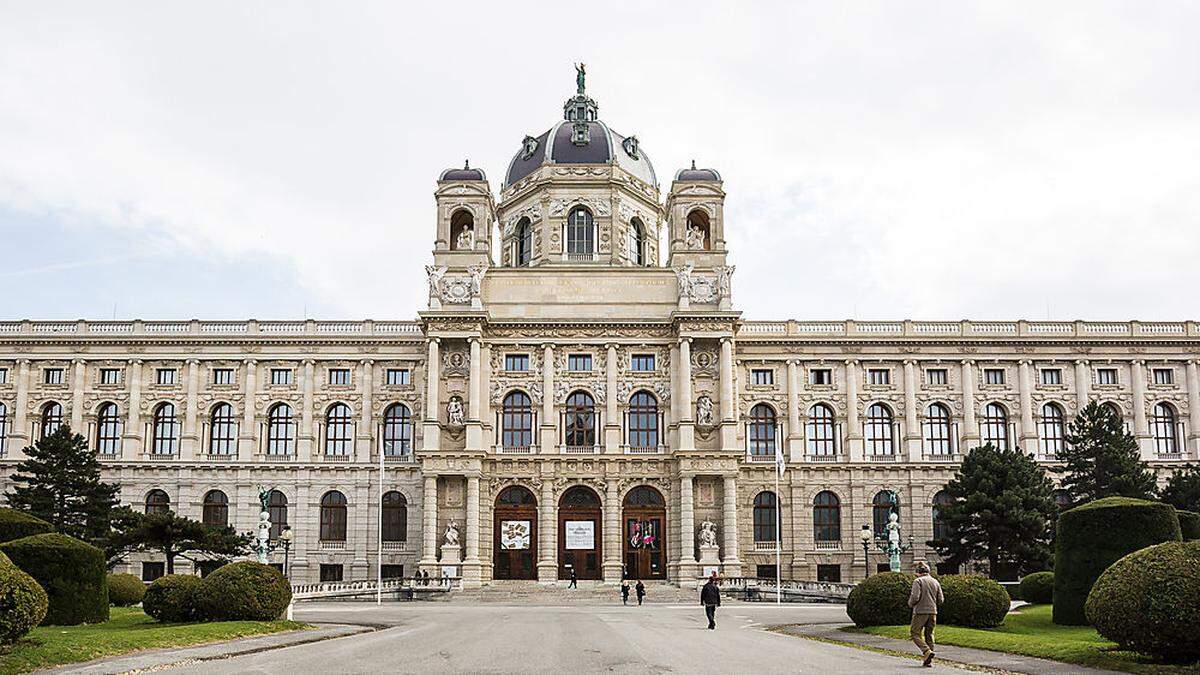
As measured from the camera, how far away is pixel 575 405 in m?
79.9

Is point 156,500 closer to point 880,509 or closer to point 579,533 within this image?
point 579,533

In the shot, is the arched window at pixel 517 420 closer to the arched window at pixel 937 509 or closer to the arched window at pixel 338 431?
the arched window at pixel 338 431

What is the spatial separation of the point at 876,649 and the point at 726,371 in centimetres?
4948

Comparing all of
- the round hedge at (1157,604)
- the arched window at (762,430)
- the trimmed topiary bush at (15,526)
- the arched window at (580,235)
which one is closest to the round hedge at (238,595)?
the trimmed topiary bush at (15,526)

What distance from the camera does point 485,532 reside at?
3019 inches

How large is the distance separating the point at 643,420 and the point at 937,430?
67.2 ft

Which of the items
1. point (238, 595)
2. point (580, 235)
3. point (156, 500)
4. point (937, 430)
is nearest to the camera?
point (238, 595)

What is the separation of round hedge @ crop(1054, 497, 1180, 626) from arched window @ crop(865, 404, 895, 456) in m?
46.4

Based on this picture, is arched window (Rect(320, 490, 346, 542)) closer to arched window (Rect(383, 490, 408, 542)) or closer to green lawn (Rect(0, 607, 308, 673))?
arched window (Rect(383, 490, 408, 542))

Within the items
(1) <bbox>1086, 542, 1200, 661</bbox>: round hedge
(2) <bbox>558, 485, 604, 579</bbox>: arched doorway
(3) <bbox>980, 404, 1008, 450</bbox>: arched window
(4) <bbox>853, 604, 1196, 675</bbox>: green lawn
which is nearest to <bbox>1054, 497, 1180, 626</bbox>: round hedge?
(4) <bbox>853, 604, 1196, 675</bbox>: green lawn

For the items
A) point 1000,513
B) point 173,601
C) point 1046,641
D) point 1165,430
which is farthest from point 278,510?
point 1046,641

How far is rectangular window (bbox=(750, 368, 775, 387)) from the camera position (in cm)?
8262

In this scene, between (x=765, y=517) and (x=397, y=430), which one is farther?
(x=397, y=430)

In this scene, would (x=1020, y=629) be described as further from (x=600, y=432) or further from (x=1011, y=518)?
(x=600, y=432)
